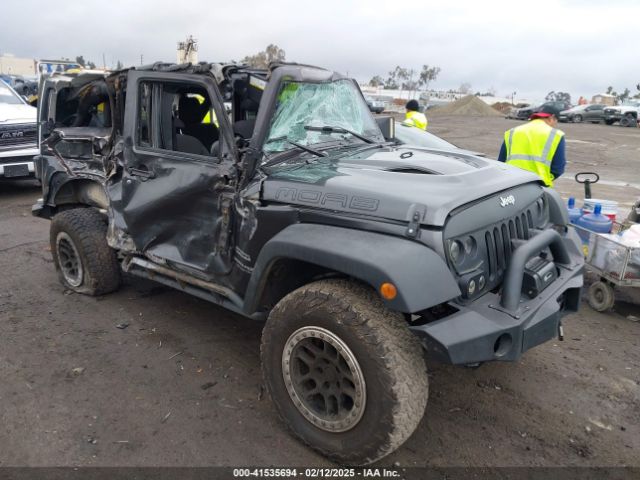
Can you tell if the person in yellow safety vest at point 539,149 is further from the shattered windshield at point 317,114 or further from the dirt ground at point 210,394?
the shattered windshield at point 317,114

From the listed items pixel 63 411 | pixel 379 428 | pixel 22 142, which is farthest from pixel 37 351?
pixel 22 142

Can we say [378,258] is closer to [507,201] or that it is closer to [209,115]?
[507,201]

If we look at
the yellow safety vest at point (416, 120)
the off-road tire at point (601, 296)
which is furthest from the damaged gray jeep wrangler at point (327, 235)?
the yellow safety vest at point (416, 120)

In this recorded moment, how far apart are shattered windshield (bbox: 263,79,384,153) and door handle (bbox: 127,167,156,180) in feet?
3.42

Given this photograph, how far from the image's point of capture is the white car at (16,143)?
898 centimetres

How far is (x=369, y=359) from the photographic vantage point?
2529 millimetres

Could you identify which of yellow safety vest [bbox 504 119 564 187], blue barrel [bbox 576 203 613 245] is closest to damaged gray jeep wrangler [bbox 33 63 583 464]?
blue barrel [bbox 576 203 613 245]

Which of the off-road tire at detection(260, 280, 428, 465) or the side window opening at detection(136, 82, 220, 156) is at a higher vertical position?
the side window opening at detection(136, 82, 220, 156)

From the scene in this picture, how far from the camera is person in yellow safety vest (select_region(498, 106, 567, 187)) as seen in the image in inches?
212

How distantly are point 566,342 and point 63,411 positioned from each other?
3.70 meters

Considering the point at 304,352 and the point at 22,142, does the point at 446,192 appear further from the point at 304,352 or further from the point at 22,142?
the point at 22,142

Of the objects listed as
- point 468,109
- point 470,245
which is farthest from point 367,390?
point 468,109

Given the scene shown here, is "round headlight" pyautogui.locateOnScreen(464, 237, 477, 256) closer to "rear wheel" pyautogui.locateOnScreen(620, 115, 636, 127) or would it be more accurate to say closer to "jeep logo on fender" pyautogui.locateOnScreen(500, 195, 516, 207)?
"jeep logo on fender" pyautogui.locateOnScreen(500, 195, 516, 207)

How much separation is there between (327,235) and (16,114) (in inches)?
358
